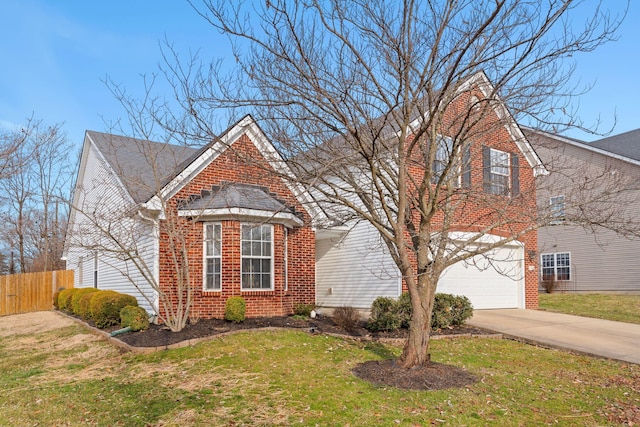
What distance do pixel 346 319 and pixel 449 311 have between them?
2443mm

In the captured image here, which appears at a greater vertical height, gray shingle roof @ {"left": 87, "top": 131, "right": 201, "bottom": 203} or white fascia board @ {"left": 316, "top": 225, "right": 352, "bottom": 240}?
gray shingle roof @ {"left": 87, "top": 131, "right": 201, "bottom": 203}

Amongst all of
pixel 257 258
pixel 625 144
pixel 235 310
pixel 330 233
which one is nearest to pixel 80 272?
pixel 330 233

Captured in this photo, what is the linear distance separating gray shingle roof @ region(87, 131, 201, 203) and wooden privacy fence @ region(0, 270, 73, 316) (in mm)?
7363

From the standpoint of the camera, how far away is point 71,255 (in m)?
22.6

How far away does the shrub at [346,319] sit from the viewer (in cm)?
1098

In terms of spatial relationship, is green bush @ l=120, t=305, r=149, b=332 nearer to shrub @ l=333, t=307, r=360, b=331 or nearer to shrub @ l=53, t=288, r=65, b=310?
shrub @ l=333, t=307, r=360, b=331

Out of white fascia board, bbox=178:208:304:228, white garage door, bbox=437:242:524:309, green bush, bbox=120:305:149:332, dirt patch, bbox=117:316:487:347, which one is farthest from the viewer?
white garage door, bbox=437:242:524:309

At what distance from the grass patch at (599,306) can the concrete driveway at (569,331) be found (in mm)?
1226

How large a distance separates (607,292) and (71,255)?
23.7 metres

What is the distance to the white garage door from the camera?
14609 mm

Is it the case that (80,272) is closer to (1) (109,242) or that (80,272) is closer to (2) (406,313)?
(1) (109,242)

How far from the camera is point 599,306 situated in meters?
16.8

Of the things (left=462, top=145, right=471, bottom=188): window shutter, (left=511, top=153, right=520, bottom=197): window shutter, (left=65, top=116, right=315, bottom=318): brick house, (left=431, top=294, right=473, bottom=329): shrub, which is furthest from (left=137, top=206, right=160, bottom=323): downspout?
(left=511, top=153, right=520, bottom=197): window shutter

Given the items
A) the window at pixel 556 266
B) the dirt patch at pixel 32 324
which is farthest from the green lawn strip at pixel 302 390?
the window at pixel 556 266
